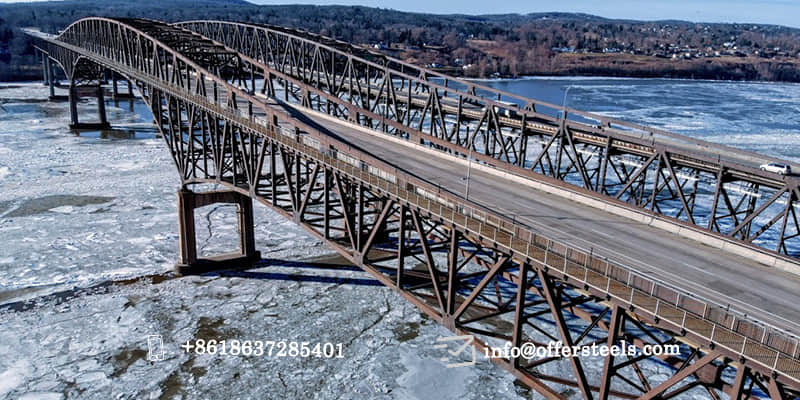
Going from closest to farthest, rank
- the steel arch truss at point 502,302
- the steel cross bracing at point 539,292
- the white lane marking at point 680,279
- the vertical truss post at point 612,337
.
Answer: the steel cross bracing at point 539,292
the vertical truss post at point 612,337
the white lane marking at point 680,279
the steel arch truss at point 502,302

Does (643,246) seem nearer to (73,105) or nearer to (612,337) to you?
(612,337)

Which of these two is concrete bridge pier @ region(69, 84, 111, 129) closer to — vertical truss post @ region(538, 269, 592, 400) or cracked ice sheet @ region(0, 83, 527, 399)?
cracked ice sheet @ region(0, 83, 527, 399)

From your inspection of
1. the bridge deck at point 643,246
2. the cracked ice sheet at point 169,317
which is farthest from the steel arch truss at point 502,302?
the cracked ice sheet at point 169,317

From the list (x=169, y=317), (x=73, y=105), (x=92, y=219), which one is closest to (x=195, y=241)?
(x=169, y=317)

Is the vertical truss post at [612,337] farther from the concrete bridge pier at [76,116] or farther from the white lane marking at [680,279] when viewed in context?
the concrete bridge pier at [76,116]

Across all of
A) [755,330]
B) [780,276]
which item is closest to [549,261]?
[755,330]

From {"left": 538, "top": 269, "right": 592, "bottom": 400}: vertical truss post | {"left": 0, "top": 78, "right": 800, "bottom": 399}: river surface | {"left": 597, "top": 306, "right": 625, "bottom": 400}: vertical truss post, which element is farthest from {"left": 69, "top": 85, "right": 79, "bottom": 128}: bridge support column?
{"left": 597, "top": 306, "right": 625, "bottom": 400}: vertical truss post

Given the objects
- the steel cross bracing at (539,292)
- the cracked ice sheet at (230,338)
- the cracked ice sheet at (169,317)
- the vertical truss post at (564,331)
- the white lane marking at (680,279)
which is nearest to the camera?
the steel cross bracing at (539,292)
